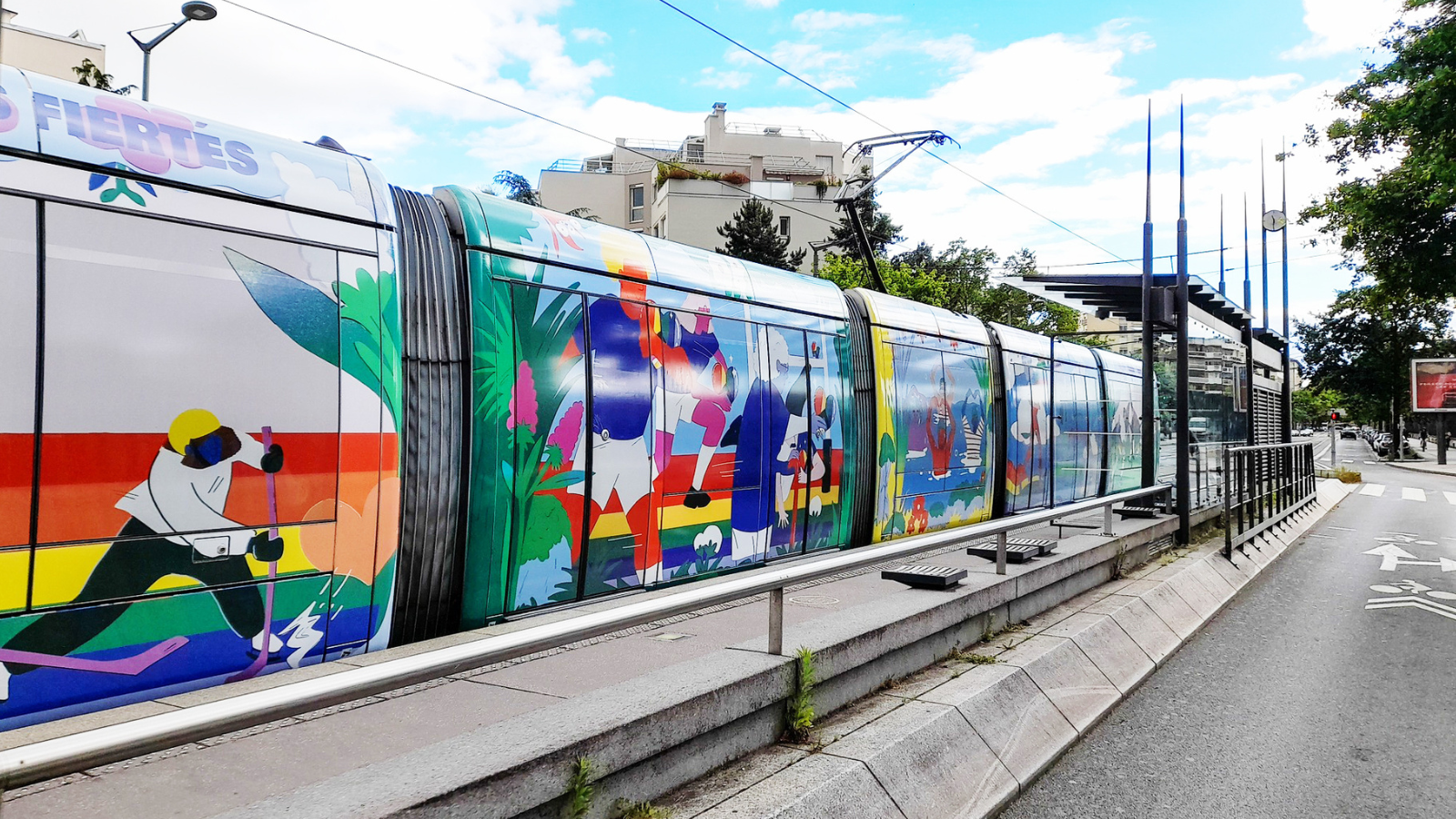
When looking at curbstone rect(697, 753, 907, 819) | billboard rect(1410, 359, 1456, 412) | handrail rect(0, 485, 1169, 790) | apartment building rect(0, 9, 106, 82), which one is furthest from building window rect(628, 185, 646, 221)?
handrail rect(0, 485, 1169, 790)

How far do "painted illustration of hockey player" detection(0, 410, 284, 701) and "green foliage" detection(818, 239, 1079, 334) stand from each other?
4908 cm

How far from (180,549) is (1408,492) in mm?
34663

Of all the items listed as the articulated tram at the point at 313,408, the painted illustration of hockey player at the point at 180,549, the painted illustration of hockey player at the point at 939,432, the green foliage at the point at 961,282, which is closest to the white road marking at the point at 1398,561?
the painted illustration of hockey player at the point at 939,432

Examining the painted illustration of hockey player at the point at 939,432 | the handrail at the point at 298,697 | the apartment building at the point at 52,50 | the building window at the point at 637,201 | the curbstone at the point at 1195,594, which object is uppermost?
the building window at the point at 637,201

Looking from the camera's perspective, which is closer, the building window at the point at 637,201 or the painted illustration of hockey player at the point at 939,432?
the painted illustration of hockey player at the point at 939,432

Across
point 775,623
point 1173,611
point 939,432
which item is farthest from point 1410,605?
point 775,623

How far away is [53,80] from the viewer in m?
3.89

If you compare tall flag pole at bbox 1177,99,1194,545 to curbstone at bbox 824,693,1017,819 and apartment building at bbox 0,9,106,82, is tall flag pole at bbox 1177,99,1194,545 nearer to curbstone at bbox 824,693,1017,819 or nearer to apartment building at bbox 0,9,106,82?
curbstone at bbox 824,693,1017,819

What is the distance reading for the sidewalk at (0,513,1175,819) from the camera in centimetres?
267

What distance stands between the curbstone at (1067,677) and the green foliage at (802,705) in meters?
1.94

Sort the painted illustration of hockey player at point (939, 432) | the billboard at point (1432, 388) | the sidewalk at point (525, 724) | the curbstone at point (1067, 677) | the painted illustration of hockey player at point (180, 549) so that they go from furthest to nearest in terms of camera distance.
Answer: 1. the billboard at point (1432, 388)
2. the painted illustration of hockey player at point (939, 432)
3. the curbstone at point (1067, 677)
4. the painted illustration of hockey player at point (180, 549)
5. the sidewalk at point (525, 724)

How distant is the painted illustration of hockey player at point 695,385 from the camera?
6.41 m

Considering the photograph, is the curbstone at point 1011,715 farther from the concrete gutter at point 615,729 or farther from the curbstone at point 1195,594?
the curbstone at point 1195,594

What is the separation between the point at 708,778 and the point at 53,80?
3861mm
